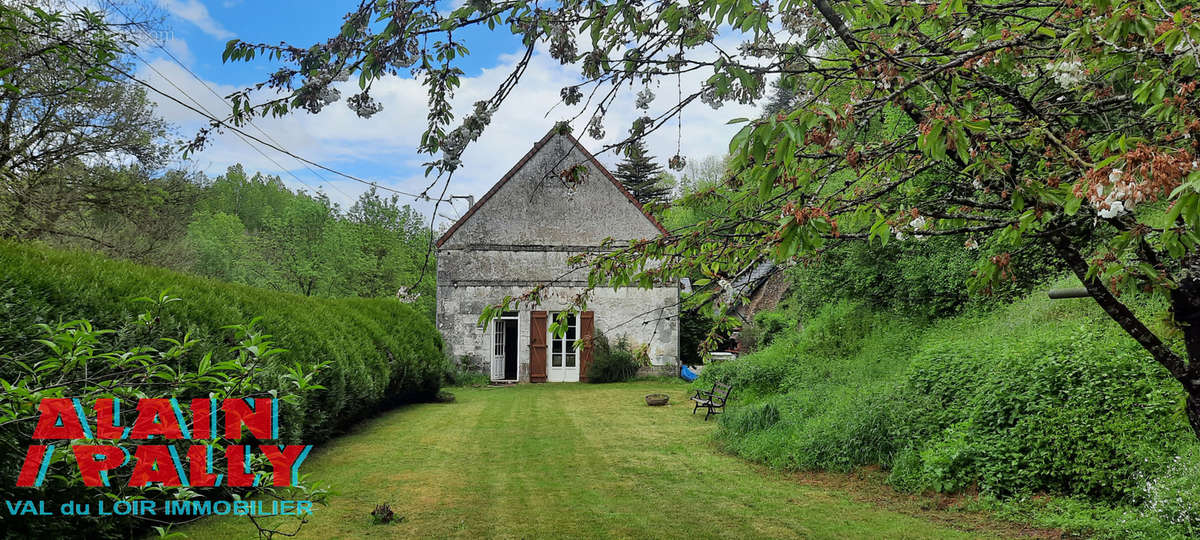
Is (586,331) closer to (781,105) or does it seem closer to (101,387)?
(781,105)

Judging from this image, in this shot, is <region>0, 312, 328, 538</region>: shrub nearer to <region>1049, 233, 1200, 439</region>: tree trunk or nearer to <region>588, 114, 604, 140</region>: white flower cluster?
<region>588, 114, 604, 140</region>: white flower cluster

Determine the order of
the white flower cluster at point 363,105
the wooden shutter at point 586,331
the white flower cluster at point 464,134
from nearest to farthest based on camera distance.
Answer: the white flower cluster at point 464,134, the white flower cluster at point 363,105, the wooden shutter at point 586,331

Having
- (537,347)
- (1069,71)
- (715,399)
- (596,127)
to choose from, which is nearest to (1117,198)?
(1069,71)

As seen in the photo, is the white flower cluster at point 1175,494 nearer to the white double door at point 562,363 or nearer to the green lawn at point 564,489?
the green lawn at point 564,489

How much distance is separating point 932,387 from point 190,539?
729cm

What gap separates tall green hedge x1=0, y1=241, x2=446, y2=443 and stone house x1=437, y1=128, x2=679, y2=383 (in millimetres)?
3414

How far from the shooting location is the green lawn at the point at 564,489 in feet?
17.2

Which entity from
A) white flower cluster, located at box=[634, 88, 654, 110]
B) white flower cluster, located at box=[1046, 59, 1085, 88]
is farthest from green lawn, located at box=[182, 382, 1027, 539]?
white flower cluster, located at box=[1046, 59, 1085, 88]

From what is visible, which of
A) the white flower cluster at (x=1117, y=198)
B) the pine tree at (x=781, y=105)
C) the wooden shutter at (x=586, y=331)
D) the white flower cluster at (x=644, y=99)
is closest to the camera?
the white flower cluster at (x=1117, y=198)

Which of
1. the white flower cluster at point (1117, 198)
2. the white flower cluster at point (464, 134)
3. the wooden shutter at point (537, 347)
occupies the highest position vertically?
the white flower cluster at point (464, 134)

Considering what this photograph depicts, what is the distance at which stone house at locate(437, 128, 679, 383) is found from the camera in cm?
1861

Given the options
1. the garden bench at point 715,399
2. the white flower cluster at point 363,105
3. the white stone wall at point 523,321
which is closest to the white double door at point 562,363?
the white stone wall at point 523,321

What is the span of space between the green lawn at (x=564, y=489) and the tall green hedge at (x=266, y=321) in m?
0.66

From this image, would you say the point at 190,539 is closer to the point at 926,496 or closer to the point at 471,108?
the point at 471,108
